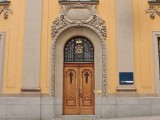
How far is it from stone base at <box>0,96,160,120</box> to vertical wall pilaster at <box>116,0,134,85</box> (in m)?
1.72

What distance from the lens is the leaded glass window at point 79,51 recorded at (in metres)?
16.8

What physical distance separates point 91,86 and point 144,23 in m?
4.60

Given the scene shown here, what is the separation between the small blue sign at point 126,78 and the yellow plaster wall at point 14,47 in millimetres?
5476

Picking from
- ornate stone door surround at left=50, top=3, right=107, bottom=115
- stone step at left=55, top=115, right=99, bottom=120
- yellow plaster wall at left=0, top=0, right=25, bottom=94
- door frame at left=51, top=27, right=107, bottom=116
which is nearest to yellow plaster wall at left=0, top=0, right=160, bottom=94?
yellow plaster wall at left=0, top=0, right=25, bottom=94

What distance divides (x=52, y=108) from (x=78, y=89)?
71.0 inches

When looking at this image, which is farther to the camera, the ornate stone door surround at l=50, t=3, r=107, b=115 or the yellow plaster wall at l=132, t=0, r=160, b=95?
the ornate stone door surround at l=50, t=3, r=107, b=115

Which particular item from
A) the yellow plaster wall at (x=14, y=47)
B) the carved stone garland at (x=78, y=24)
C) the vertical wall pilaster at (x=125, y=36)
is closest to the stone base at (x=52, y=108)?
the yellow plaster wall at (x=14, y=47)

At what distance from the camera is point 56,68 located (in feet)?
54.1

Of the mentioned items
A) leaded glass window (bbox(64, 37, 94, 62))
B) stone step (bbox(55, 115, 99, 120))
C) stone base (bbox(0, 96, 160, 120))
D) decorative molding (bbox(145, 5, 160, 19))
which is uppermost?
decorative molding (bbox(145, 5, 160, 19))

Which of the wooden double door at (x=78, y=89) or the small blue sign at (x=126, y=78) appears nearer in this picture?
the small blue sign at (x=126, y=78)

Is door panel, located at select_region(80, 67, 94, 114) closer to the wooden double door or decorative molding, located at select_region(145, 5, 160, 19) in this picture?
the wooden double door

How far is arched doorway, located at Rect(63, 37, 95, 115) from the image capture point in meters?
16.4

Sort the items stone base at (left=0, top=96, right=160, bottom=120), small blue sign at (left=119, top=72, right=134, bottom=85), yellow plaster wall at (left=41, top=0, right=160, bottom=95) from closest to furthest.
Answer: stone base at (left=0, top=96, right=160, bottom=120)
small blue sign at (left=119, top=72, right=134, bottom=85)
yellow plaster wall at (left=41, top=0, right=160, bottom=95)

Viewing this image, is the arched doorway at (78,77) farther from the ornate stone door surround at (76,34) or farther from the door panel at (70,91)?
the ornate stone door surround at (76,34)
